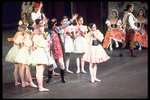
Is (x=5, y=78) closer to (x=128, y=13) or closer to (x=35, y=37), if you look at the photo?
(x=35, y=37)

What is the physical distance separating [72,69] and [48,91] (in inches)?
67.5

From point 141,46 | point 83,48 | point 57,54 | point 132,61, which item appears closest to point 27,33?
point 57,54

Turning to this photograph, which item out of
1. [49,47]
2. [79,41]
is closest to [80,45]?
[79,41]

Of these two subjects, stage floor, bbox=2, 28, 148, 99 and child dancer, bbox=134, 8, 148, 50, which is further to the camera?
child dancer, bbox=134, 8, 148, 50

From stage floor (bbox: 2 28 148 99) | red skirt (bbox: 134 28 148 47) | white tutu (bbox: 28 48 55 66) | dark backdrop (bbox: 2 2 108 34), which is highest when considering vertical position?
dark backdrop (bbox: 2 2 108 34)

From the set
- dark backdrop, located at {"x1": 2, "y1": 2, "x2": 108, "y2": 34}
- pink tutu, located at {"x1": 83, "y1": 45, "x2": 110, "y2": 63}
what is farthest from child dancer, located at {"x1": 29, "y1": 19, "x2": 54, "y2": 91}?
dark backdrop, located at {"x1": 2, "y1": 2, "x2": 108, "y2": 34}

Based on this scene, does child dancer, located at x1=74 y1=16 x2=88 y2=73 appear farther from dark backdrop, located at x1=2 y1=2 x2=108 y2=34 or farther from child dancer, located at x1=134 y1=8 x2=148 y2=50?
dark backdrop, located at x1=2 y1=2 x2=108 y2=34

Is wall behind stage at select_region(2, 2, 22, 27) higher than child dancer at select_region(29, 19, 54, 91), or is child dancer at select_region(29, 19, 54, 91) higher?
wall behind stage at select_region(2, 2, 22, 27)

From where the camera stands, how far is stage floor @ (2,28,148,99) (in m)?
4.57

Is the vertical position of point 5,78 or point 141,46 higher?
point 141,46

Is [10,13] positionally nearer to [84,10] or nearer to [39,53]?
[84,10]

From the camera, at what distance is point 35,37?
15.4ft

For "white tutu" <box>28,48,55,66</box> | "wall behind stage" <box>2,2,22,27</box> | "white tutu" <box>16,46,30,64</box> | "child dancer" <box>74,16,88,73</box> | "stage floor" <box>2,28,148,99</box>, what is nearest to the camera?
"stage floor" <box>2,28,148,99</box>

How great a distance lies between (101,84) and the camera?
5.13 meters
